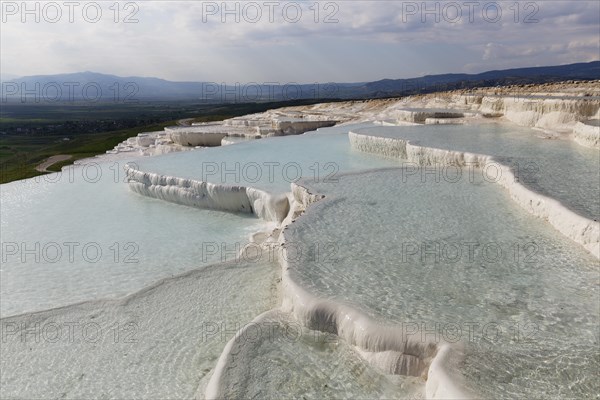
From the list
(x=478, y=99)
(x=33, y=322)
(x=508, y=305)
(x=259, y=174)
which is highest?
(x=478, y=99)

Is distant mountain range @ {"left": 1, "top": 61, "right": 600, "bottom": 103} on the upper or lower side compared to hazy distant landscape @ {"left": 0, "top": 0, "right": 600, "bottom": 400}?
upper

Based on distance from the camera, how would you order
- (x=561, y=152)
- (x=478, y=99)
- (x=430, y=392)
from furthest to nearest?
(x=478, y=99)
(x=561, y=152)
(x=430, y=392)

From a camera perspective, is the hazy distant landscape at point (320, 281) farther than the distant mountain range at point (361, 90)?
No

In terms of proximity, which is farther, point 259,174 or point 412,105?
point 412,105

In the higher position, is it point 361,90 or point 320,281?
point 361,90

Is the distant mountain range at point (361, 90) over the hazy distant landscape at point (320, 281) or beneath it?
over

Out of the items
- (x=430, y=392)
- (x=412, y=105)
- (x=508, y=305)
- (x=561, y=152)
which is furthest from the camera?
(x=412, y=105)

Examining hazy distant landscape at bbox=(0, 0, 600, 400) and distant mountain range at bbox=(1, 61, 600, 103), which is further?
distant mountain range at bbox=(1, 61, 600, 103)

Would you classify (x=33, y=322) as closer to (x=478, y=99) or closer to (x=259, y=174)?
(x=259, y=174)

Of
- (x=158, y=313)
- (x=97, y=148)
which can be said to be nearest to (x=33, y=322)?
(x=158, y=313)

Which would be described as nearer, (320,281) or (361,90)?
(320,281)

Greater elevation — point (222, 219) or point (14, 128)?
point (14, 128)
